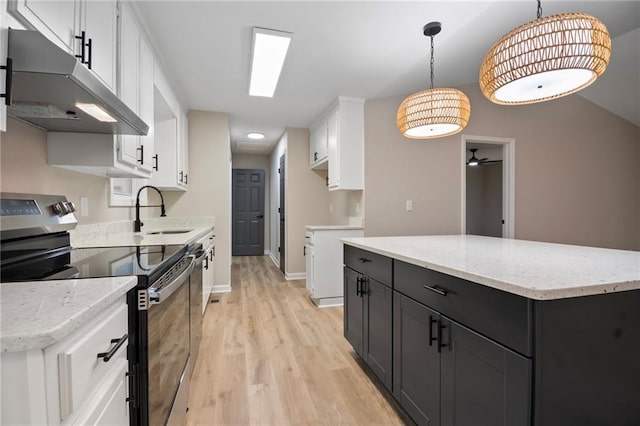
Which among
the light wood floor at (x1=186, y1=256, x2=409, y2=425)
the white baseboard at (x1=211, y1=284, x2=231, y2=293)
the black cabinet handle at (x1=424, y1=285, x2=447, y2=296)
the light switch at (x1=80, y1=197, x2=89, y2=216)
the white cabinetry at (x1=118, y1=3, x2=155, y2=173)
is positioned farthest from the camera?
the white baseboard at (x1=211, y1=284, x2=231, y2=293)

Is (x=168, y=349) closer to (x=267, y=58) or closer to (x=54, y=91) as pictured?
(x=54, y=91)

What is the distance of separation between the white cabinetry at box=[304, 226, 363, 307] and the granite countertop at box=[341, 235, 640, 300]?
5.69 feet

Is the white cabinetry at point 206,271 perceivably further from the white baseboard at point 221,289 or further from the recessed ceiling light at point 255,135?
the recessed ceiling light at point 255,135

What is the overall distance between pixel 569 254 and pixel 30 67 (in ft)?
7.58

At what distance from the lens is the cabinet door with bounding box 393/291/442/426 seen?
1294 mm

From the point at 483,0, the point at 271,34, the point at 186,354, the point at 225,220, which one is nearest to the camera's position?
the point at 186,354

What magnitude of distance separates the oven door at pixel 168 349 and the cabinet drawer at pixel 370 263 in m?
1.08

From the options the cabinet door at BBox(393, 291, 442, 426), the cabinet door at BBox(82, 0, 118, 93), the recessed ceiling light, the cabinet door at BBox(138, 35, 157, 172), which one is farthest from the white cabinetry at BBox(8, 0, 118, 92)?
the recessed ceiling light

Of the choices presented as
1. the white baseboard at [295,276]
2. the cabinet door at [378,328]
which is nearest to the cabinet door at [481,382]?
the cabinet door at [378,328]

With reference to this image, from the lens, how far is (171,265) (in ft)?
4.23

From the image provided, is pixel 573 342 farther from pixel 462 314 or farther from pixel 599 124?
pixel 599 124

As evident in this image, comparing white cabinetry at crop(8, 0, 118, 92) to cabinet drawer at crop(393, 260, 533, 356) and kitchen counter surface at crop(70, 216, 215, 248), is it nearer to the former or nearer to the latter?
kitchen counter surface at crop(70, 216, 215, 248)

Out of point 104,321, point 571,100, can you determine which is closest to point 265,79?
point 104,321

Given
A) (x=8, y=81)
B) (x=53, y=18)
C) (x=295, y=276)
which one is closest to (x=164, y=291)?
(x=8, y=81)
